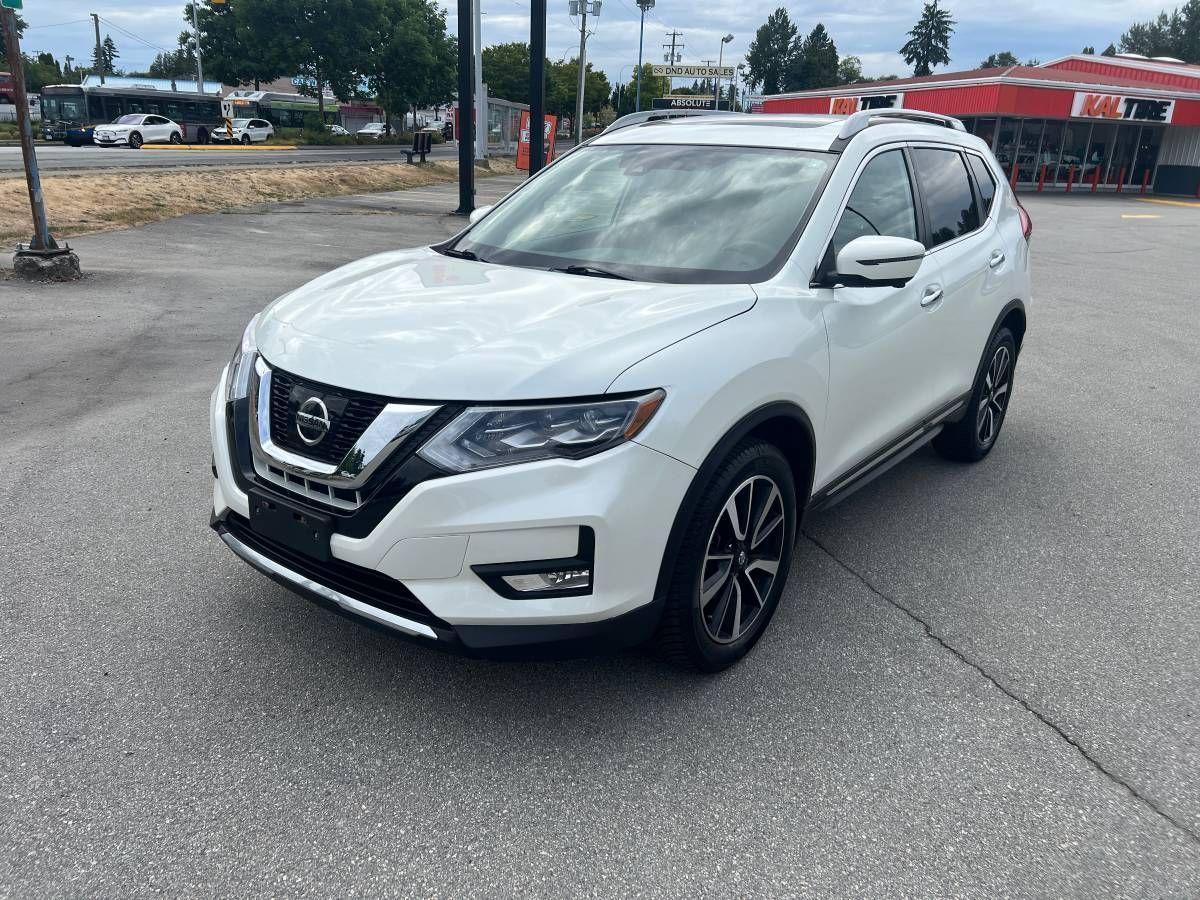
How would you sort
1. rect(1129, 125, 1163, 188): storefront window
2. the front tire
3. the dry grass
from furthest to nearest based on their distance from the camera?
rect(1129, 125, 1163, 188): storefront window < the dry grass < the front tire

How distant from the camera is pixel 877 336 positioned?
3.68 m

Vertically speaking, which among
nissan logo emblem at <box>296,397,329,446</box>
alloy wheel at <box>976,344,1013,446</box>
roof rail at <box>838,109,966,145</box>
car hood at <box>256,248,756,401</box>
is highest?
roof rail at <box>838,109,966,145</box>

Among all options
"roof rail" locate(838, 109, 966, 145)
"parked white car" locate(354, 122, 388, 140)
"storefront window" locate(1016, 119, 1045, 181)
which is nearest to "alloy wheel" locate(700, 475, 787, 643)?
"roof rail" locate(838, 109, 966, 145)

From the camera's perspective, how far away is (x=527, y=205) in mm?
4316

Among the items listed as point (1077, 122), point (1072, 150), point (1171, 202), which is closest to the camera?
point (1171, 202)

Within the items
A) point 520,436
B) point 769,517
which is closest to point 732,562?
point 769,517

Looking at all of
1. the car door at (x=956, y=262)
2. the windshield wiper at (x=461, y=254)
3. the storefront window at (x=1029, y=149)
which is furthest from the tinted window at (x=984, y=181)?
the storefront window at (x=1029, y=149)

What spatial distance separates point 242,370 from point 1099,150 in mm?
45099

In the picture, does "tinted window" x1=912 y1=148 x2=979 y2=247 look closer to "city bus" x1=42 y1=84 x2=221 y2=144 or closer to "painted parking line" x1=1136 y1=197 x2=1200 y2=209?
"painted parking line" x1=1136 y1=197 x2=1200 y2=209

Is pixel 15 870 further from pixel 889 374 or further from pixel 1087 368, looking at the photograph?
pixel 1087 368

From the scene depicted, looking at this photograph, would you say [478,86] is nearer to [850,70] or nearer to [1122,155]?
[1122,155]

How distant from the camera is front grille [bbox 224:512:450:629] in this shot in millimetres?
2615

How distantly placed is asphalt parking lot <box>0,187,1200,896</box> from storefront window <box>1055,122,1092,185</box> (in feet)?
131

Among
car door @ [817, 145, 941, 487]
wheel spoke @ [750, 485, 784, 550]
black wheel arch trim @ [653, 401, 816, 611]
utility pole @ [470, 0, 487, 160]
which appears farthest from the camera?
utility pole @ [470, 0, 487, 160]
